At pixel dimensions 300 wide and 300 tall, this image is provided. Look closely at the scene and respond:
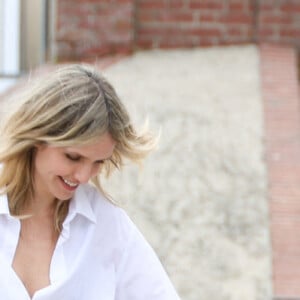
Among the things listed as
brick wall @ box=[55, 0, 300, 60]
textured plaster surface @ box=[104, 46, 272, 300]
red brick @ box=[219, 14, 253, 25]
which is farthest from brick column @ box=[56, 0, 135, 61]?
red brick @ box=[219, 14, 253, 25]

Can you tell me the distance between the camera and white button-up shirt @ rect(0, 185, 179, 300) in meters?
3.38

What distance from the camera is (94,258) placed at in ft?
11.3

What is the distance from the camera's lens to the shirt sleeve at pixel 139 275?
3.52m

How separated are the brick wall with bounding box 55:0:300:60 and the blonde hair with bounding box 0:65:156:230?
565 centimetres

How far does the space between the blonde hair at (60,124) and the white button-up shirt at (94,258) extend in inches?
2.7

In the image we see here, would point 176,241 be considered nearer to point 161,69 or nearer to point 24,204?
point 161,69

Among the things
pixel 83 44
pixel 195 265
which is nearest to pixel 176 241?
pixel 195 265

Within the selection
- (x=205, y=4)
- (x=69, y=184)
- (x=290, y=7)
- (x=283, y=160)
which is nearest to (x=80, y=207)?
(x=69, y=184)

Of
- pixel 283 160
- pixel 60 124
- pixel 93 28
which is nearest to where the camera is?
pixel 60 124

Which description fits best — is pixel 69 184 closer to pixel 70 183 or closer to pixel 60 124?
pixel 70 183

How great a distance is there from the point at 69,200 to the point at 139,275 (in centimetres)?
33

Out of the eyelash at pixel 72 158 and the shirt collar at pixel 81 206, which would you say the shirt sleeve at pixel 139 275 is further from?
the eyelash at pixel 72 158

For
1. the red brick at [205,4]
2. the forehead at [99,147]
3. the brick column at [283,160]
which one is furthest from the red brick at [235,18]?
the forehead at [99,147]

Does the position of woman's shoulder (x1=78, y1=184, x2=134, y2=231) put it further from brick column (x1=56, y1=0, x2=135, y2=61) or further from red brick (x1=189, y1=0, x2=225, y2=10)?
red brick (x1=189, y1=0, x2=225, y2=10)
